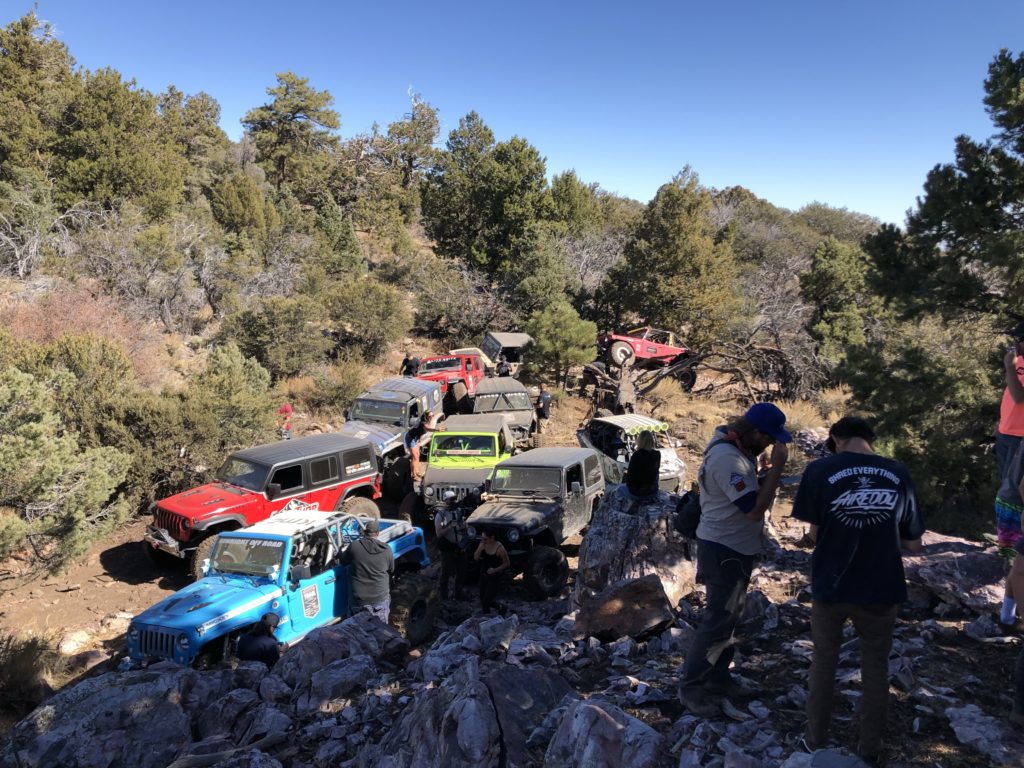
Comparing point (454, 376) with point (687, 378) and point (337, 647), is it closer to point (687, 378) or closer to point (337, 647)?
point (687, 378)

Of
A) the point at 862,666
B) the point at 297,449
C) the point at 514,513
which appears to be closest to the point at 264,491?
the point at 297,449

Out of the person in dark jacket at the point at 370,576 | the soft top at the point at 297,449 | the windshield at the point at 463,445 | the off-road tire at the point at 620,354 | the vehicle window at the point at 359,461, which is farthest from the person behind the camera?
the off-road tire at the point at 620,354

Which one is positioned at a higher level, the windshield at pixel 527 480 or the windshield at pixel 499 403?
the windshield at pixel 499 403

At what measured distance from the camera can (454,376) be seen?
16844 millimetres

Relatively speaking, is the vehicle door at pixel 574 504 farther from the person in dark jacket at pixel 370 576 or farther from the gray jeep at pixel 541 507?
the person in dark jacket at pixel 370 576

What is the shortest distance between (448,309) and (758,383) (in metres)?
11.4

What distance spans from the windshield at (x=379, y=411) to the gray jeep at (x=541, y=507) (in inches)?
162

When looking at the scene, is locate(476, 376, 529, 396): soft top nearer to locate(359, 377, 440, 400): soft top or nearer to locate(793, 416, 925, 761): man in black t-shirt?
locate(359, 377, 440, 400): soft top

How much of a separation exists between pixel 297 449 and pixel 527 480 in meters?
3.60

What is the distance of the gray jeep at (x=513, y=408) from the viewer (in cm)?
1414

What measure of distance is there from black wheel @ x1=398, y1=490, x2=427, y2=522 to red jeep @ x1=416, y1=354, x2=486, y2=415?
607 cm

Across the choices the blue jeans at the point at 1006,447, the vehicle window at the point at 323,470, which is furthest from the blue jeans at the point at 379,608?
the blue jeans at the point at 1006,447

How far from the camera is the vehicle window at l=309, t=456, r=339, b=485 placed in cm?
979

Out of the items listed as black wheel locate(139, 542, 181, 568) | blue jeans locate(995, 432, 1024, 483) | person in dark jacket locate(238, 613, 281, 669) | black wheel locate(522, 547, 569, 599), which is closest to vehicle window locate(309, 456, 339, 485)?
black wheel locate(139, 542, 181, 568)
